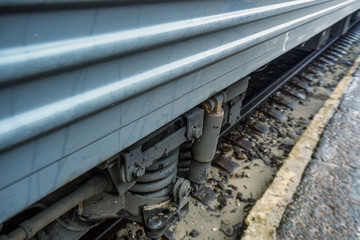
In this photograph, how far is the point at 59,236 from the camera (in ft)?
5.56

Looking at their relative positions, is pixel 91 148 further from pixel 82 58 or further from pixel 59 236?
pixel 59 236

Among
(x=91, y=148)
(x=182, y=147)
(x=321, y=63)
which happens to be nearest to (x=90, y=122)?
(x=91, y=148)

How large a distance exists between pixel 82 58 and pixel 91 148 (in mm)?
336

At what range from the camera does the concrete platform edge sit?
2.30 metres

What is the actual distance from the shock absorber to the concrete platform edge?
581mm

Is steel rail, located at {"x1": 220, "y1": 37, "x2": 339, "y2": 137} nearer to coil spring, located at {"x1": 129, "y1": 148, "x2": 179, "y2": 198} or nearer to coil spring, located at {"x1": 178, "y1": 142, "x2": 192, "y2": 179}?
coil spring, located at {"x1": 178, "y1": 142, "x2": 192, "y2": 179}

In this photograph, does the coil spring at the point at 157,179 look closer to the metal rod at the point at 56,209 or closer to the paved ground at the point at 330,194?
the metal rod at the point at 56,209

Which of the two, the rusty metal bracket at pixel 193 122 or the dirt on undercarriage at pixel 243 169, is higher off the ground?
the rusty metal bracket at pixel 193 122

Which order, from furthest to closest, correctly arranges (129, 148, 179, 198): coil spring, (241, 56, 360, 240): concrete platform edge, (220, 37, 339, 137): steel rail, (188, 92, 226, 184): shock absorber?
(220, 37, 339, 137): steel rail
(241, 56, 360, 240): concrete platform edge
(188, 92, 226, 184): shock absorber
(129, 148, 179, 198): coil spring

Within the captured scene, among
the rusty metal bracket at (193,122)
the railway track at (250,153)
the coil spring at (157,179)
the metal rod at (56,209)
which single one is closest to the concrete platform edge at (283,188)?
the railway track at (250,153)

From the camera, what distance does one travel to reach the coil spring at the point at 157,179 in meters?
1.84

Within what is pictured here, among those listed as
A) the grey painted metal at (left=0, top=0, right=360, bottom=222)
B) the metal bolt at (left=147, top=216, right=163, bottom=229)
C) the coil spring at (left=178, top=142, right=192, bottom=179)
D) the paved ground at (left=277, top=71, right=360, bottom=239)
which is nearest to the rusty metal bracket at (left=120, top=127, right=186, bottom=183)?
the grey painted metal at (left=0, top=0, right=360, bottom=222)

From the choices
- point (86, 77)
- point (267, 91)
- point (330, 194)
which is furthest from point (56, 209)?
point (267, 91)

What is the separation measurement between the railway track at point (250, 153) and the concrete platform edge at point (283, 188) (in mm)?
169
